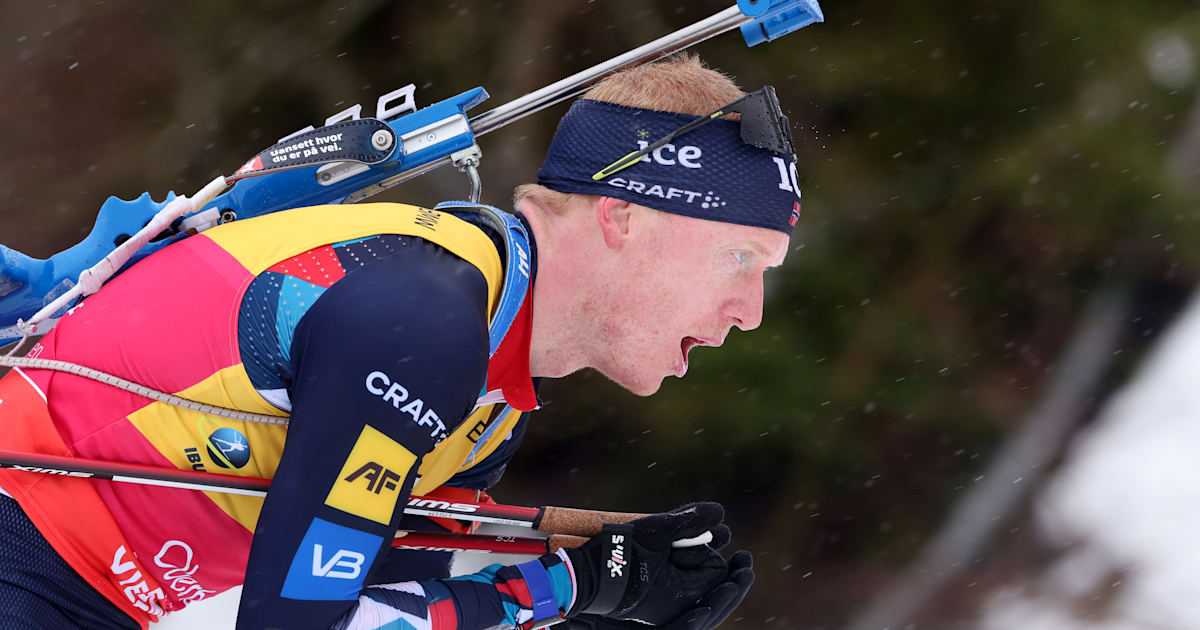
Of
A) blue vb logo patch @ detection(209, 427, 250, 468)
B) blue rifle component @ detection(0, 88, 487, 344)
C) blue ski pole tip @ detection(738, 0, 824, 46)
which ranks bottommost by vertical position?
blue vb logo patch @ detection(209, 427, 250, 468)

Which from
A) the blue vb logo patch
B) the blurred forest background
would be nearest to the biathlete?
the blue vb logo patch

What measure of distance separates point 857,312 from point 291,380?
236 cm

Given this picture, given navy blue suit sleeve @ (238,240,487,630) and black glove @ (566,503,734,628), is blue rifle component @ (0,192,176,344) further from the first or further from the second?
black glove @ (566,503,734,628)

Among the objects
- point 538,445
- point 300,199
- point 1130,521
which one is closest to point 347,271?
point 300,199

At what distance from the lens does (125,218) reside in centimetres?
113

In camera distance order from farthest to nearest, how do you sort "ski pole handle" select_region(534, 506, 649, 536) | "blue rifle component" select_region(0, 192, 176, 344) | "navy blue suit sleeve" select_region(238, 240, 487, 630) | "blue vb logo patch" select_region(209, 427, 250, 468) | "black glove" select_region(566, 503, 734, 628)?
"ski pole handle" select_region(534, 506, 649, 536) < "black glove" select_region(566, 503, 734, 628) < "blue rifle component" select_region(0, 192, 176, 344) < "blue vb logo patch" select_region(209, 427, 250, 468) < "navy blue suit sleeve" select_region(238, 240, 487, 630)

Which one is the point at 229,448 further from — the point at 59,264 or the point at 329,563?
the point at 59,264

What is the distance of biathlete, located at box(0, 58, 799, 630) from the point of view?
2.90ft

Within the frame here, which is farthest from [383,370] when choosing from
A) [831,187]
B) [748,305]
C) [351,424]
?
[831,187]

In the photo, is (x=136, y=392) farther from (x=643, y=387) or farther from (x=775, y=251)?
(x=775, y=251)

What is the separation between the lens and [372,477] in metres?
→ 0.90

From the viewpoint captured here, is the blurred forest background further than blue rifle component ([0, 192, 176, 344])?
Yes

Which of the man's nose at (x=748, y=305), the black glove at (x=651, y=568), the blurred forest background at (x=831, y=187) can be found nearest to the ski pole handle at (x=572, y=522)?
the black glove at (x=651, y=568)

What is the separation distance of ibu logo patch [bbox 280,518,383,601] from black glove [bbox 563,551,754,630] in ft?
1.61
